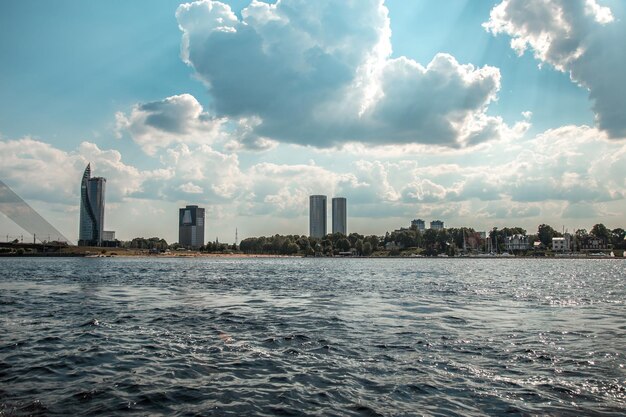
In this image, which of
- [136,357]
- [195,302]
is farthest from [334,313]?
[136,357]

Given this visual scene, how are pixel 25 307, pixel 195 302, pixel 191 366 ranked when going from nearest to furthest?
pixel 191 366
pixel 25 307
pixel 195 302

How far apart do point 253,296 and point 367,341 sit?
29.1 meters

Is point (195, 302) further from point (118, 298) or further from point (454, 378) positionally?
point (454, 378)

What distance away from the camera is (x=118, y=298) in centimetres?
4981

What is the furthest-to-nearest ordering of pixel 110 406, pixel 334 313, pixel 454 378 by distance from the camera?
pixel 334 313 < pixel 454 378 < pixel 110 406

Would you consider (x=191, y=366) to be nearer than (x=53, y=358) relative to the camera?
Yes

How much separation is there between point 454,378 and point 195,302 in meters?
32.3

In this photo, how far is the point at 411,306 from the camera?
42688mm

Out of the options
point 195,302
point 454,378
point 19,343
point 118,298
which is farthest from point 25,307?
point 454,378

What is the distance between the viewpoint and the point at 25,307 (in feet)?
134

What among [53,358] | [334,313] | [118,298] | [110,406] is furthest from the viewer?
[118,298]

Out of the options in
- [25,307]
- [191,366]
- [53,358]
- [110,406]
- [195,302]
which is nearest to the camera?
[110,406]

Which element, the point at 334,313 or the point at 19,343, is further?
the point at 334,313

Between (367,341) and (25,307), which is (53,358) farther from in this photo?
(25,307)
